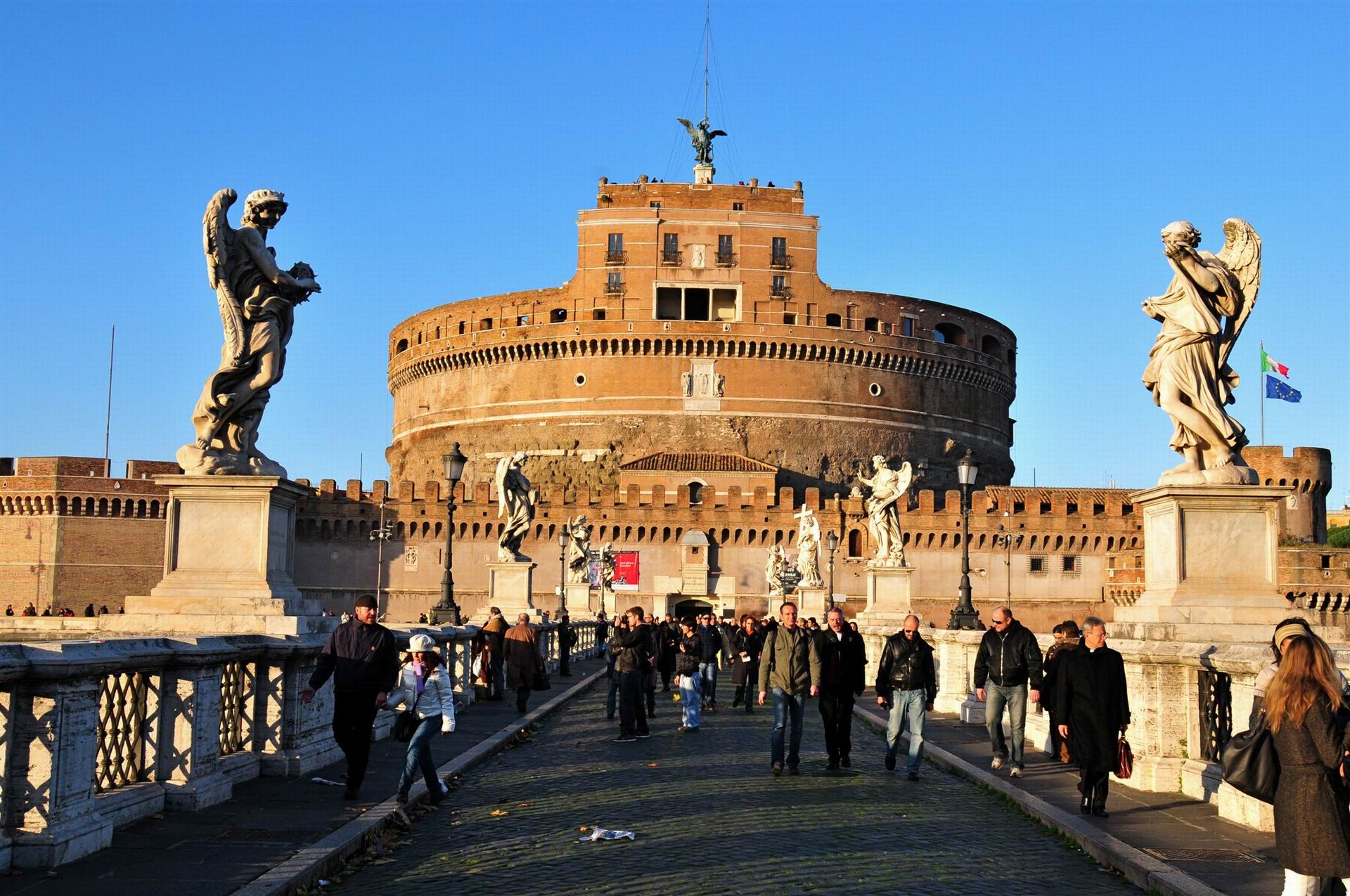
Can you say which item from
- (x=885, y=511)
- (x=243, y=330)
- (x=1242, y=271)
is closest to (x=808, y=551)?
(x=885, y=511)

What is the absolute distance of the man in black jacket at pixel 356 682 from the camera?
26.2 feet

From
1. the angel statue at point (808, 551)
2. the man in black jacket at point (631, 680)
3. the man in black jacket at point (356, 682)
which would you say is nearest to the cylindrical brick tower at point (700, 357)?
the angel statue at point (808, 551)

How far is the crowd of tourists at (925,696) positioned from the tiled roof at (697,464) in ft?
167

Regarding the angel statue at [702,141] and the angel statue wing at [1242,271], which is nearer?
the angel statue wing at [1242,271]

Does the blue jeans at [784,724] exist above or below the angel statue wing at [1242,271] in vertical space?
below

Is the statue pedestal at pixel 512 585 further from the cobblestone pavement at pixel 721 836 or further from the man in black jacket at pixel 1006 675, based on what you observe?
the man in black jacket at pixel 1006 675

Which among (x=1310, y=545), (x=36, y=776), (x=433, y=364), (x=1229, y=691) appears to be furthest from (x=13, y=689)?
(x=433, y=364)

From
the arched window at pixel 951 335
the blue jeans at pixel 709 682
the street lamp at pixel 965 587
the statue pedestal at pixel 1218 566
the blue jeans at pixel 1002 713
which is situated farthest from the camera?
the arched window at pixel 951 335

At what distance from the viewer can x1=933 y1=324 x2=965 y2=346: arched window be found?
7700 cm

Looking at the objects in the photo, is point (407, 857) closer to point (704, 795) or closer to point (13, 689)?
point (13, 689)

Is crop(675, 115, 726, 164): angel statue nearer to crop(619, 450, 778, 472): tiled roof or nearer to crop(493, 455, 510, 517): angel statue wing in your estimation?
crop(619, 450, 778, 472): tiled roof

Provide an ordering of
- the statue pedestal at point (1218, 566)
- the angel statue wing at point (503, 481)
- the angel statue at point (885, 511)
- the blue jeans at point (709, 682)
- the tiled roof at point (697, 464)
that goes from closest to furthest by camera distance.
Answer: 1. the statue pedestal at point (1218, 566)
2. the blue jeans at point (709, 682)
3. the angel statue at point (885, 511)
4. the angel statue wing at point (503, 481)
5. the tiled roof at point (697, 464)

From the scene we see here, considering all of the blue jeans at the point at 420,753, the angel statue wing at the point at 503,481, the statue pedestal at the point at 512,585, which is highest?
the angel statue wing at the point at 503,481

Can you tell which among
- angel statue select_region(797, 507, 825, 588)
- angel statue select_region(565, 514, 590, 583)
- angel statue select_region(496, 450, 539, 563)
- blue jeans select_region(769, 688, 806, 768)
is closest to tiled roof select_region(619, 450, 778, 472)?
angel statue select_region(565, 514, 590, 583)
